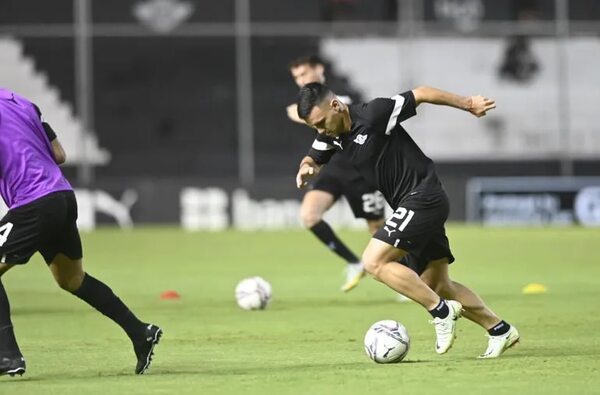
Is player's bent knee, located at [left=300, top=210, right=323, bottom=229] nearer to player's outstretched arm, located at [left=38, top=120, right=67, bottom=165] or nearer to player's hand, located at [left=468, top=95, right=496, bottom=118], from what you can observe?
player's hand, located at [left=468, top=95, right=496, bottom=118]

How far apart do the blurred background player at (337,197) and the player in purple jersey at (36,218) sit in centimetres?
572

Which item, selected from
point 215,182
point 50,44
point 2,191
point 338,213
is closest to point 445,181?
A: point 338,213

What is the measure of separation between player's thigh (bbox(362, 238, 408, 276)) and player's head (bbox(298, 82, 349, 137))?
2.43 ft

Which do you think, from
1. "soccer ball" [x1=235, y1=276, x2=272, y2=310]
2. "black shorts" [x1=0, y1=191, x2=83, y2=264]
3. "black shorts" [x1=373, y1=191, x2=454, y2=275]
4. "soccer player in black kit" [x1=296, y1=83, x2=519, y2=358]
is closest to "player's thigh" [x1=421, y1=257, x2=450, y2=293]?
"soccer player in black kit" [x1=296, y1=83, x2=519, y2=358]

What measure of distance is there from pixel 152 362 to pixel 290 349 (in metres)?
1.08

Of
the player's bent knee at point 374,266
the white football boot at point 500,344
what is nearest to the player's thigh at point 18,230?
the player's bent knee at point 374,266

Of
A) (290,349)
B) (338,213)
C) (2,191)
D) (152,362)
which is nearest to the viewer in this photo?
(2,191)

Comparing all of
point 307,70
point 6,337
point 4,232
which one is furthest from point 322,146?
point 307,70

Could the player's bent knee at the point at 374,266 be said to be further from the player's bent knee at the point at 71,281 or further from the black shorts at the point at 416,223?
the player's bent knee at the point at 71,281

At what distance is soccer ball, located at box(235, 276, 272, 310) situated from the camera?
40.9 feet

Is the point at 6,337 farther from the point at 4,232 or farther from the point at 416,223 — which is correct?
the point at 416,223

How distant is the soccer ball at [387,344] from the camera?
27.8ft

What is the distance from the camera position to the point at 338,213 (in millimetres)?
25406

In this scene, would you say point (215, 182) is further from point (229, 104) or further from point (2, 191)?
point (2, 191)
